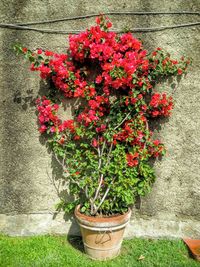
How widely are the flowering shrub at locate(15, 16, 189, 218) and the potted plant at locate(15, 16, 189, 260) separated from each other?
0.04ft

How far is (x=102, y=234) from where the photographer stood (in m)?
3.18

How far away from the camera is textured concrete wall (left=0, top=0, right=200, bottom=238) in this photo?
338cm

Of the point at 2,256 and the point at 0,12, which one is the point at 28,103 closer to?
the point at 0,12

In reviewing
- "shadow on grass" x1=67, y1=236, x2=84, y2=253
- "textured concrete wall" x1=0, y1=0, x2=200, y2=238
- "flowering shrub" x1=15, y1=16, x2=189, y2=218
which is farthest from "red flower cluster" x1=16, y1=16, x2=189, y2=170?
"shadow on grass" x1=67, y1=236, x2=84, y2=253

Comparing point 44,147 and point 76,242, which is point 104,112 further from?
point 76,242

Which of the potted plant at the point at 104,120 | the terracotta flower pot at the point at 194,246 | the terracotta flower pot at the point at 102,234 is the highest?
the potted plant at the point at 104,120

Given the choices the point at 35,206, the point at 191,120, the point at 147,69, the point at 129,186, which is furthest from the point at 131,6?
the point at 35,206

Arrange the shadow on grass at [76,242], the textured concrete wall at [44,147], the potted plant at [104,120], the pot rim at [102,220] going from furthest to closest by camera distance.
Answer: the shadow on grass at [76,242] → the textured concrete wall at [44,147] → the potted plant at [104,120] → the pot rim at [102,220]

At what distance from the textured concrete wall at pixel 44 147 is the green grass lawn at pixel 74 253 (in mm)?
141

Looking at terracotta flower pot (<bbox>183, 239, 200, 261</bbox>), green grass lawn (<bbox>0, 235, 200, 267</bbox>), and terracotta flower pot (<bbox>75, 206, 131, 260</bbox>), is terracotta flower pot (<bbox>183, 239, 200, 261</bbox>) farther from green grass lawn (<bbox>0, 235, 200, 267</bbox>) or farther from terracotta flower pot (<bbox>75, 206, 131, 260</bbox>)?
terracotta flower pot (<bbox>75, 206, 131, 260</bbox>)

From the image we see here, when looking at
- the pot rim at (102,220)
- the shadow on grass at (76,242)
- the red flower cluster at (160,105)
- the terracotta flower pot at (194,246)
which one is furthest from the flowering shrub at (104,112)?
the terracotta flower pot at (194,246)

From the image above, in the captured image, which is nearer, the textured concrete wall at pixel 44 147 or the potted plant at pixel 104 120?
the potted plant at pixel 104 120

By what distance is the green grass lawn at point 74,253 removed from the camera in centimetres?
Answer: 318

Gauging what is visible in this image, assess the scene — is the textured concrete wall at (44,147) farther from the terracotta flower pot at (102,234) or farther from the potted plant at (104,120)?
the terracotta flower pot at (102,234)
